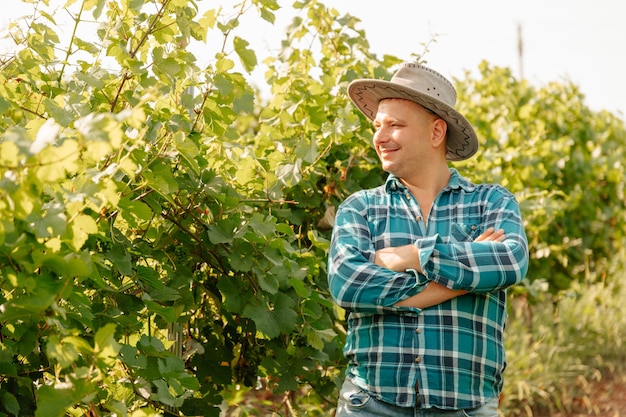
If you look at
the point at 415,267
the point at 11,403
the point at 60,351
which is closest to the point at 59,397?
the point at 60,351

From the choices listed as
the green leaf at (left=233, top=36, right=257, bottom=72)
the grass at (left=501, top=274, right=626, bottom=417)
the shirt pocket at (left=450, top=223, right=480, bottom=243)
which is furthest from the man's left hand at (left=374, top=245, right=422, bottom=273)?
the grass at (left=501, top=274, right=626, bottom=417)

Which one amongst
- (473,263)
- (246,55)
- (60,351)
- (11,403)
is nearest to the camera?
(60,351)

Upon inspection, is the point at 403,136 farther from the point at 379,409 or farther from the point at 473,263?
the point at 379,409

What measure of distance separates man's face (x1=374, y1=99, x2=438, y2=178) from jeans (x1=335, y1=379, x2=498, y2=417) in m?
0.65

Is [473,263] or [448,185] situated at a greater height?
[448,185]

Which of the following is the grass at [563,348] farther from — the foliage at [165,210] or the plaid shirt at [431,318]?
the plaid shirt at [431,318]

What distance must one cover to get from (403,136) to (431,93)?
16 cm

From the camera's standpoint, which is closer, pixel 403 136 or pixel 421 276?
pixel 421 276

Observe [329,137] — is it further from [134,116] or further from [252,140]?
[134,116]

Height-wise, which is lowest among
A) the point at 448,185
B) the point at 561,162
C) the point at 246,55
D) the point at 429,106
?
the point at 448,185

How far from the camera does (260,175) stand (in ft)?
10.5

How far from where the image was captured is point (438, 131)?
8.77 feet

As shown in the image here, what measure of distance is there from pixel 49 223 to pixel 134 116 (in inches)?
10.8

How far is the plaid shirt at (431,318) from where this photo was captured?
7.60 feet
